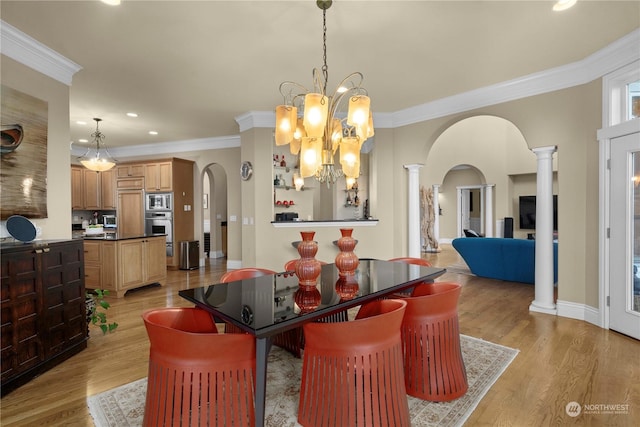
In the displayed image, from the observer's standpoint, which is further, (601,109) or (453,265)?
(453,265)

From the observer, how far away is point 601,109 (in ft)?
11.0

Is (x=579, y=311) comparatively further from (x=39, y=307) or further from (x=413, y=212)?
(x=39, y=307)

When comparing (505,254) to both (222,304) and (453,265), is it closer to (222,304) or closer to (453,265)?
(453,265)

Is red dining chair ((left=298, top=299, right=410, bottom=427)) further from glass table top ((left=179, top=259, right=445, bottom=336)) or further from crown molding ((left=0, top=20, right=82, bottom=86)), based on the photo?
crown molding ((left=0, top=20, right=82, bottom=86))

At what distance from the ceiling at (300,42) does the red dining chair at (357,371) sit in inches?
89.1

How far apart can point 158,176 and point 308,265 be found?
5830 mm

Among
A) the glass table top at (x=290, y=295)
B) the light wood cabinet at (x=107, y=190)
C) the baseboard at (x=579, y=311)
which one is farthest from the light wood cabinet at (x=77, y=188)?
the baseboard at (x=579, y=311)

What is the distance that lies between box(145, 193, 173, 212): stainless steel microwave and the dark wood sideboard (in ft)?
13.0

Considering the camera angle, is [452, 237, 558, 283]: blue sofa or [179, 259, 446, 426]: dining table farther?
[452, 237, 558, 283]: blue sofa

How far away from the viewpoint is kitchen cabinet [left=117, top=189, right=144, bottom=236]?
273 inches

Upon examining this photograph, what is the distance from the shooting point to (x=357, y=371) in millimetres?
1567

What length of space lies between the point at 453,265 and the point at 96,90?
22.7 ft

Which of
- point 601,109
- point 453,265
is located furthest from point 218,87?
point 453,265

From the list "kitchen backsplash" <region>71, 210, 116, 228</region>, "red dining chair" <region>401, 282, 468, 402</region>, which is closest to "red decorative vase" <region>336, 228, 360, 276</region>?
"red dining chair" <region>401, 282, 468, 402</region>
